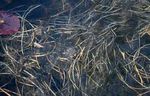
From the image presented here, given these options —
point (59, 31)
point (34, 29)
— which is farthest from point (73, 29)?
point (34, 29)

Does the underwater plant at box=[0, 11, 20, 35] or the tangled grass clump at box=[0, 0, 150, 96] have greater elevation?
the underwater plant at box=[0, 11, 20, 35]

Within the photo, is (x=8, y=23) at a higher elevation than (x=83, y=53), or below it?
higher

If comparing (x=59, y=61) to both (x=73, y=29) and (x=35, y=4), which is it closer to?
(x=73, y=29)

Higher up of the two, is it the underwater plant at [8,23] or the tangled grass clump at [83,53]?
the underwater plant at [8,23]
